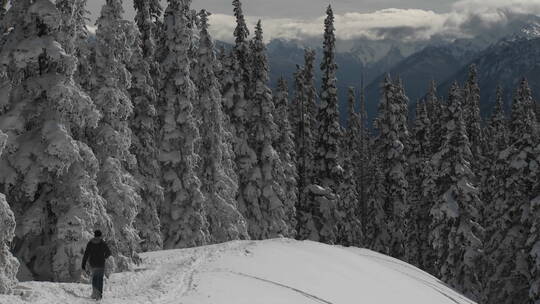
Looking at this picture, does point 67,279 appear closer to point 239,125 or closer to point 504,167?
point 239,125

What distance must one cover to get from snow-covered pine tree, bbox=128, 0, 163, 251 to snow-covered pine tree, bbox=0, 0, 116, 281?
10223 mm

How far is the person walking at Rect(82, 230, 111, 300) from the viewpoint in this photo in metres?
13.1

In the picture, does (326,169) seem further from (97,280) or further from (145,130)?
(97,280)

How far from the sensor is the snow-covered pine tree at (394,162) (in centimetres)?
4947

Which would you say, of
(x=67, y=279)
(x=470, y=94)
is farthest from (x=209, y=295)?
(x=470, y=94)

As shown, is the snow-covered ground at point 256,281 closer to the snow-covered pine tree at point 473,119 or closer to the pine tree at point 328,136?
the pine tree at point 328,136

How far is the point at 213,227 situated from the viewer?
33.0 m

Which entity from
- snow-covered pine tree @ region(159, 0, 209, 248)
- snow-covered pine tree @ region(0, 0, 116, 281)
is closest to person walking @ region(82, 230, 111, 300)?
snow-covered pine tree @ region(0, 0, 116, 281)

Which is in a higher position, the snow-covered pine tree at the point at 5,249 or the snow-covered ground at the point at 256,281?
the snow-covered pine tree at the point at 5,249

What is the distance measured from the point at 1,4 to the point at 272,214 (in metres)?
22.6

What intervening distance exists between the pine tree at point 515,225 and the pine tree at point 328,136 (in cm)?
1203

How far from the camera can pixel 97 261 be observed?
13.4m

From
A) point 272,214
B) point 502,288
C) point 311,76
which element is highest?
point 311,76

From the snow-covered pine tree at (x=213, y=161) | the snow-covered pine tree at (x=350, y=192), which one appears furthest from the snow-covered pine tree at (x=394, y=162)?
the snow-covered pine tree at (x=213, y=161)
